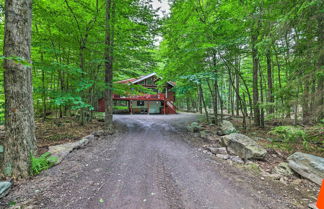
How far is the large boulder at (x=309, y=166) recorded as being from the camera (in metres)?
2.92

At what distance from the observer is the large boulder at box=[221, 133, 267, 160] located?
13.2 ft

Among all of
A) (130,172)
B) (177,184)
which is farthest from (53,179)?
(177,184)

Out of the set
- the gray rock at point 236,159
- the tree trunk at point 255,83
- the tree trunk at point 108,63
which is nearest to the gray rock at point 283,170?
the gray rock at point 236,159

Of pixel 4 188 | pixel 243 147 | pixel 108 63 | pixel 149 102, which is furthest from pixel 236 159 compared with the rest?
pixel 149 102

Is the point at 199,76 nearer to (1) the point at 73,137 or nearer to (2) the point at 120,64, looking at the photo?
(2) the point at 120,64

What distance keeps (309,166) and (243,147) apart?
4.72ft

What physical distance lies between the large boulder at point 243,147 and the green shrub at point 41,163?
5.41m

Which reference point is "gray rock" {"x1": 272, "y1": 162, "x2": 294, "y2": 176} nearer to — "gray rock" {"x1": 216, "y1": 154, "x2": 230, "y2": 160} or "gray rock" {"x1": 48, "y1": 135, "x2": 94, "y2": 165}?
"gray rock" {"x1": 216, "y1": 154, "x2": 230, "y2": 160}

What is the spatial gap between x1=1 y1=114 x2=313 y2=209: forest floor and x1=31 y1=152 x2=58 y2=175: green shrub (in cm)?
17

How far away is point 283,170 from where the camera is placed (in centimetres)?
349

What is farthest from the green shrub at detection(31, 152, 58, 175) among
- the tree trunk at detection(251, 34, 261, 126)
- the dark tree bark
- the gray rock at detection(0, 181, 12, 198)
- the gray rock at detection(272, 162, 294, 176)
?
the tree trunk at detection(251, 34, 261, 126)

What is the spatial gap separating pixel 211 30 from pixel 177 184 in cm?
662

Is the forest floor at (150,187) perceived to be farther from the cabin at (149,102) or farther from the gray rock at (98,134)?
the cabin at (149,102)

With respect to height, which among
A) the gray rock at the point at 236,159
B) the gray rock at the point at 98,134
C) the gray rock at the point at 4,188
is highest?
the gray rock at the point at 98,134
